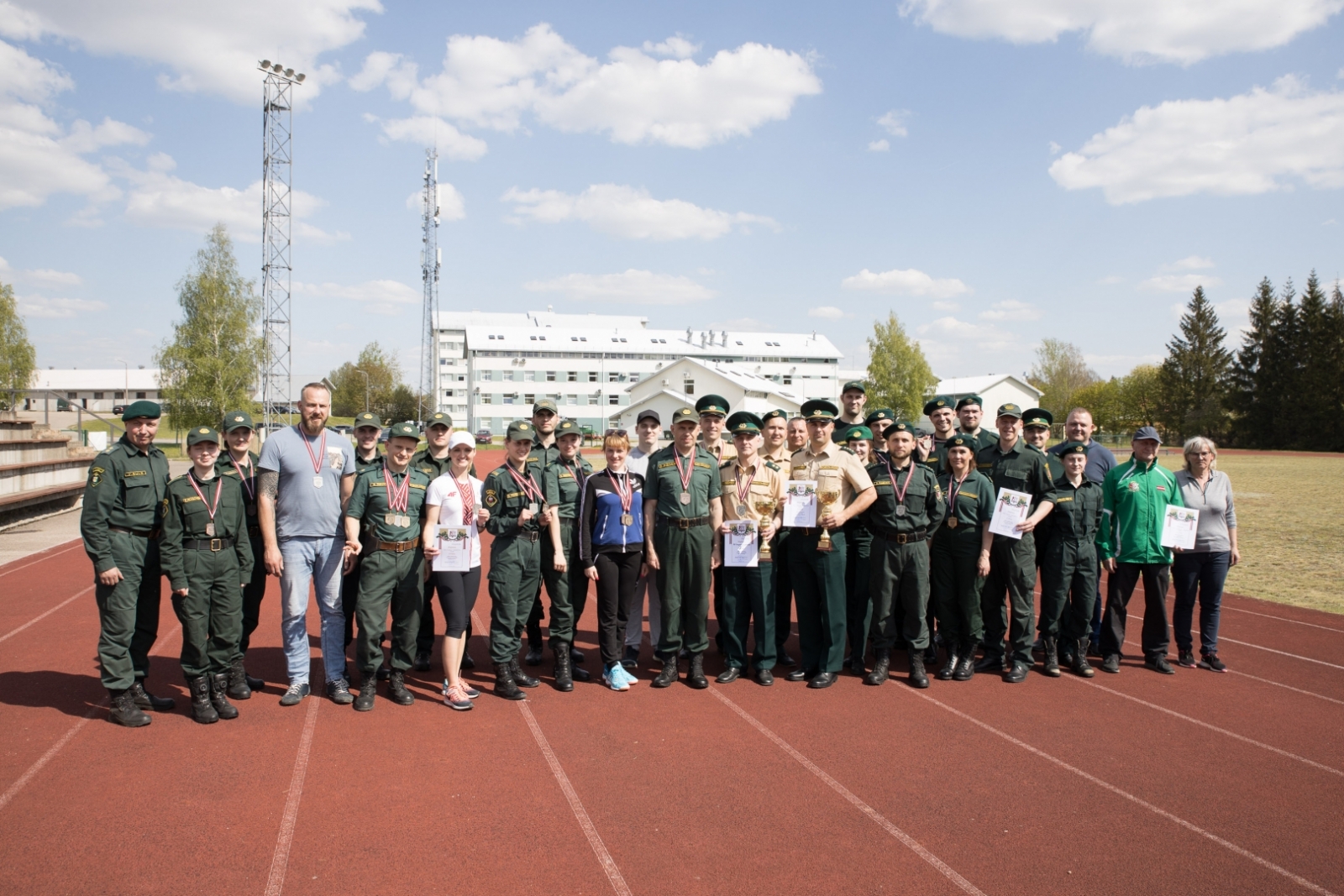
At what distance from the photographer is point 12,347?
43.6 metres

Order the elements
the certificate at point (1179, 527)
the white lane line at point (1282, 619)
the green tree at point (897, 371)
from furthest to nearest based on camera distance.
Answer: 1. the green tree at point (897, 371)
2. the white lane line at point (1282, 619)
3. the certificate at point (1179, 527)

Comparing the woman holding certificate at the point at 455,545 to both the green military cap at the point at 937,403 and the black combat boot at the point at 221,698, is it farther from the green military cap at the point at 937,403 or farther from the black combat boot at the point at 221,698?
the green military cap at the point at 937,403

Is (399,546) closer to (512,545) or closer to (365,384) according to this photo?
(512,545)

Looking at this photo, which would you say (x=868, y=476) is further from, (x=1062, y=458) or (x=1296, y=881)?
(x=1296, y=881)

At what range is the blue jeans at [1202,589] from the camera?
669 centimetres

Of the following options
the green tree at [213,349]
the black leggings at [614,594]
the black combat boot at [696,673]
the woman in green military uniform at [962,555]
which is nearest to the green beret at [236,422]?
the black leggings at [614,594]

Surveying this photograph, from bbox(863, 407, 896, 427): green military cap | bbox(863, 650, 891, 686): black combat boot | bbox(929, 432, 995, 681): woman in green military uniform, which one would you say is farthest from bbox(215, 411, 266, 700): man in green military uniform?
bbox(863, 407, 896, 427): green military cap

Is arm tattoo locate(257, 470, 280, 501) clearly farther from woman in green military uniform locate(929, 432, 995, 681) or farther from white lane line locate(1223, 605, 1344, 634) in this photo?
white lane line locate(1223, 605, 1344, 634)

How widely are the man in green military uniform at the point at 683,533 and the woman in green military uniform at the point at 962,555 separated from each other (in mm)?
1867

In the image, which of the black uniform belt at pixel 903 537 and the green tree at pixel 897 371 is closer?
the black uniform belt at pixel 903 537

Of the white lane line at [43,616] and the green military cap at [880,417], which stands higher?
the green military cap at [880,417]

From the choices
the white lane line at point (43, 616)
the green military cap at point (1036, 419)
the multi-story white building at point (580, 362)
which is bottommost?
the white lane line at point (43, 616)

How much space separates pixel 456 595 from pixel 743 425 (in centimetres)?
250

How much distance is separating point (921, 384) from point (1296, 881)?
5051 cm
